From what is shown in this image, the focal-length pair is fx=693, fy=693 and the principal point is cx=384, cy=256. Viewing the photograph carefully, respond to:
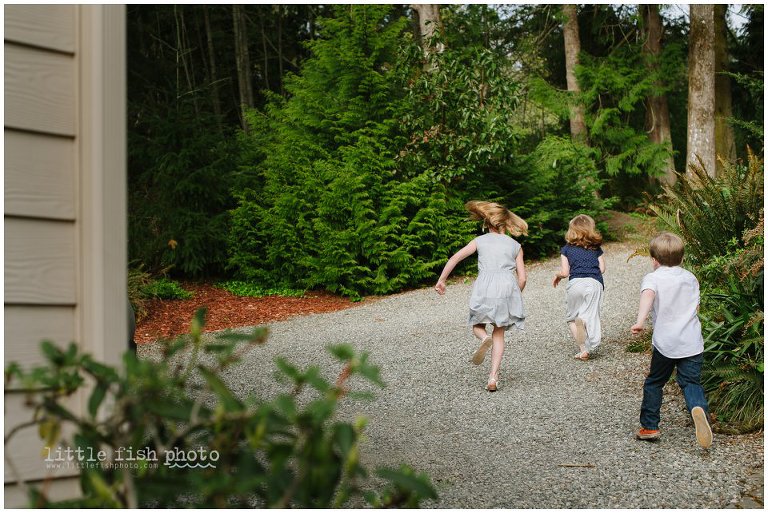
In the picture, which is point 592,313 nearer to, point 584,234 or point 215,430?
point 584,234

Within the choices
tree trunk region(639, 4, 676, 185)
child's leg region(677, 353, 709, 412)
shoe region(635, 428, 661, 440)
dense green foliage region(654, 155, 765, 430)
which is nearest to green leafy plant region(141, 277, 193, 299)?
dense green foliage region(654, 155, 765, 430)

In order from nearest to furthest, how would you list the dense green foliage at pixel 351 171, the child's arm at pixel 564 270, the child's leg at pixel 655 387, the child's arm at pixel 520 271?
1. the child's leg at pixel 655 387
2. the child's arm at pixel 520 271
3. the child's arm at pixel 564 270
4. the dense green foliage at pixel 351 171

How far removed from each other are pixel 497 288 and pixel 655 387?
188cm

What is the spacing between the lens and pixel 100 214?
2.06m

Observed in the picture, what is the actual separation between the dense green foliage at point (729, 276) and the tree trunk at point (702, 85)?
775 cm

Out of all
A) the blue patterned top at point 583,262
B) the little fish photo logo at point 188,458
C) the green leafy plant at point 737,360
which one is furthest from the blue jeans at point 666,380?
the little fish photo logo at point 188,458

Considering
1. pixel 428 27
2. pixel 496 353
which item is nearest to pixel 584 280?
pixel 496 353

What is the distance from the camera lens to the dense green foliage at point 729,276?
15.8 ft

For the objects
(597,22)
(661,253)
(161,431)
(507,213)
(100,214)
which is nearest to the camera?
(161,431)

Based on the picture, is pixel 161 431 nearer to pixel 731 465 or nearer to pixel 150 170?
pixel 731 465

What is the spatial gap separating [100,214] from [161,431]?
69 cm

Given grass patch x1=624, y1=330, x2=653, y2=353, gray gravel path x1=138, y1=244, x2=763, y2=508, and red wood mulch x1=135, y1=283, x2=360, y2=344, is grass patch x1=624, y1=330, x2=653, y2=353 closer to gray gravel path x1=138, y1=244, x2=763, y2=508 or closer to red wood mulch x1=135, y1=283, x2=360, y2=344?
gray gravel path x1=138, y1=244, x2=763, y2=508

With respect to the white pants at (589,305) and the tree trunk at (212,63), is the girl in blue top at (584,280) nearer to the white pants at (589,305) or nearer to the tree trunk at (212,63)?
the white pants at (589,305)

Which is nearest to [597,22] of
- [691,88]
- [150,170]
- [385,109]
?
[691,88]
